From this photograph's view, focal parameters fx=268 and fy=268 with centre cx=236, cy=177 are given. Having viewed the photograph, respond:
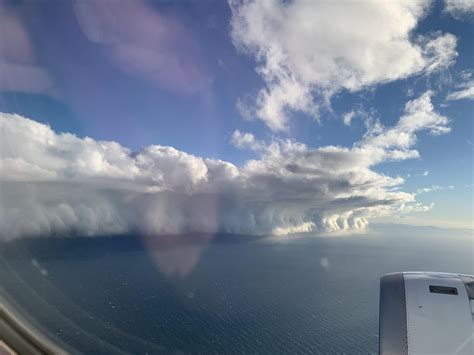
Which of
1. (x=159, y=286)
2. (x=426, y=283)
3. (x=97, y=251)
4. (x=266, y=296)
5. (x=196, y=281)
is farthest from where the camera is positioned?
(x=97, y=251)

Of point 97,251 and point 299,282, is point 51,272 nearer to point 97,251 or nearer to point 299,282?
point 97,251

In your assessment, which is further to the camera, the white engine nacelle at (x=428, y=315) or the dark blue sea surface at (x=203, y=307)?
the dark blue sea surface at (x=203, y=307)

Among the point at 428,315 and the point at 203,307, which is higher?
the point at 428,315

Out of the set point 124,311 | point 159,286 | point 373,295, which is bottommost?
point 124,311

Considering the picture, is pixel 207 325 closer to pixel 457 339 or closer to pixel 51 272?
pixel 457 339

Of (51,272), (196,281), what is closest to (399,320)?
(196,281)

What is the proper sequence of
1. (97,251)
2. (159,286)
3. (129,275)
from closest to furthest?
(159,286) → (129,275) → (97,251)

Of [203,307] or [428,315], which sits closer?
[428,315]

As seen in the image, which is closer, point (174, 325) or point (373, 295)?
point (174, 325)

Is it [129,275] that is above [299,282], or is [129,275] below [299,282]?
below

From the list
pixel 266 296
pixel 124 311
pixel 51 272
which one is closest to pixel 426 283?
pixel 124 311

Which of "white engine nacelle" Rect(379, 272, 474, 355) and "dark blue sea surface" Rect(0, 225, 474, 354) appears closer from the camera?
"white engine nacelle" Rect(379, 272, 474, 355)
